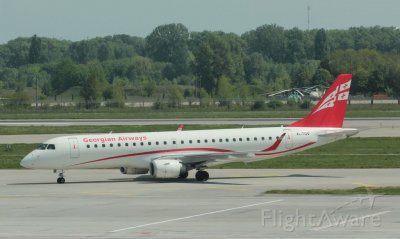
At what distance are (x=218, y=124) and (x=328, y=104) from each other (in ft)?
134

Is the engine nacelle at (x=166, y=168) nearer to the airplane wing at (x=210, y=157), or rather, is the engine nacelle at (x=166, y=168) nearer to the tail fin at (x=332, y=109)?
the airplane wing at (x=210, y=157)

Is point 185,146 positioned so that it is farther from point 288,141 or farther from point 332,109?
point 332,109

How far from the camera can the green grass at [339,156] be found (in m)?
58.0

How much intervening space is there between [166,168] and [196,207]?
11.1 metres

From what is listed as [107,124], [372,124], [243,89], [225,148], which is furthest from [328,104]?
[243,89]

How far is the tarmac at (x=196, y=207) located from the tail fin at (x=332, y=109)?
2.89 metres

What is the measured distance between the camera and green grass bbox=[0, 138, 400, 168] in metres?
58.0

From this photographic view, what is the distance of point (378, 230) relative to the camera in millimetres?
31484

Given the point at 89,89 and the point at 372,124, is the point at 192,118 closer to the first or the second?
the point at 372,124

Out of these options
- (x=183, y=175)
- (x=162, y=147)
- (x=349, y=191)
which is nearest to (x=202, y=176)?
(x=183, y=175)

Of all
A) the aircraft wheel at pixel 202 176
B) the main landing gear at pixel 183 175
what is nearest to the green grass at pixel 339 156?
the main landing gear at pixel 183 175

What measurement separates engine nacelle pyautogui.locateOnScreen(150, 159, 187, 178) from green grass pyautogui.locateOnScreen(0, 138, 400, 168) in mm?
9681

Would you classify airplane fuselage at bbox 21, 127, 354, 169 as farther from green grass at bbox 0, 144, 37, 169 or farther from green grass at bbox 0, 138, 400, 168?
green grass at bbox 0, 144, 37, 169

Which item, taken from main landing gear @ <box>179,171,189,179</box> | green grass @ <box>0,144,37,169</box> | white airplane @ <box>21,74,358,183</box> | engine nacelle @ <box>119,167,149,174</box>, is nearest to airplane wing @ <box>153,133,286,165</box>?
white airplane @ <box>21,74,358,183</box>
